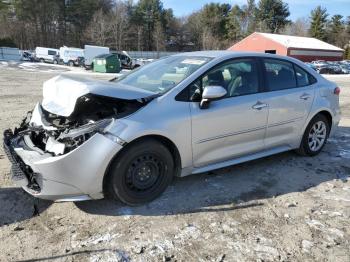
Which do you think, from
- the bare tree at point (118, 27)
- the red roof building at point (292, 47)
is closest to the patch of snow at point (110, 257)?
the red roof building at point (292, 47)

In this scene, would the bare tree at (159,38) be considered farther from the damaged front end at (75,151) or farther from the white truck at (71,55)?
the damaged front end at (75,151)

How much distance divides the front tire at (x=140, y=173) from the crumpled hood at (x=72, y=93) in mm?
536

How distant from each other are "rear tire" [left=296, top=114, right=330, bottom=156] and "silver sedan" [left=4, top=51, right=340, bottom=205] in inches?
16.2

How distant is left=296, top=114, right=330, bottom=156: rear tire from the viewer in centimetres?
580

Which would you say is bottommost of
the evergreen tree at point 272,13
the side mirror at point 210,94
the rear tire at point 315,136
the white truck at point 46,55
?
the white truck at point 46,55

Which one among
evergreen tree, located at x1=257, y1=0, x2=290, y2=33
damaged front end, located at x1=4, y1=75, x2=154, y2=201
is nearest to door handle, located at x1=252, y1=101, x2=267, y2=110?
damaged front end, located at x1=4, y1=75, x2=154, y2=201

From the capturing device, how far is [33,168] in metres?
3.74

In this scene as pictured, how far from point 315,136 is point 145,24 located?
75.4 m

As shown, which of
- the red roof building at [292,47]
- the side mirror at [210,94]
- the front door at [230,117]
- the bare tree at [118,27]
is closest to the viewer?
the side mirror at [210,94]

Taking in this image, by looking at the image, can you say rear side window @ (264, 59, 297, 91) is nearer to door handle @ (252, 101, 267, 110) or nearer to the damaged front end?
door handle @ (252, 101, 267, 110)

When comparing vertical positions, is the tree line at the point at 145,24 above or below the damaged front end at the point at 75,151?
above

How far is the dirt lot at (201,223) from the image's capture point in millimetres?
3338

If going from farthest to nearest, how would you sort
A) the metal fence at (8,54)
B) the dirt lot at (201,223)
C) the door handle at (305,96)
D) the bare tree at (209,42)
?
the bare tree at (209,42) < the metal fence at (8,54) < the door handle at (305,96) < the dirt lot at (201,223)

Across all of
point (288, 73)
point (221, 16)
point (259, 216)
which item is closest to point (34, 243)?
point (259, 216)
